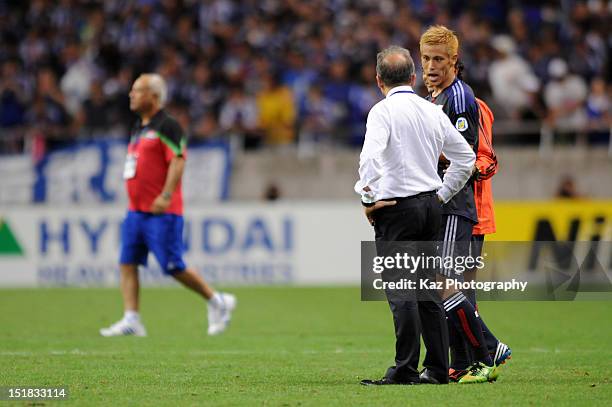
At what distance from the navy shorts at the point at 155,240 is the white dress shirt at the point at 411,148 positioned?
474 cm

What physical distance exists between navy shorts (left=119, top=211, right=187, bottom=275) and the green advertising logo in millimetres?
7538

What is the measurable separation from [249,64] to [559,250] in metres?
11.6

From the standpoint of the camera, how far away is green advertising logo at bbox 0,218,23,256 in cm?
1873

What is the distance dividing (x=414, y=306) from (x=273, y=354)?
276cm

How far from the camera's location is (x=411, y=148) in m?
7.09

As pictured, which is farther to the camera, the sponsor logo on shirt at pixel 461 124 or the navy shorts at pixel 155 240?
the navy shorts at pixel 155 240

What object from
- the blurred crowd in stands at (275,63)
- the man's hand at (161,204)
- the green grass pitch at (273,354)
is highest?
the blurred crowd in stands at (275,63)

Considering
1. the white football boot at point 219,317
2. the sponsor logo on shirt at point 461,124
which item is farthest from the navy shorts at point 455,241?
the white football boot at point 219,317

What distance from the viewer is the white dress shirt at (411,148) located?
6996mm

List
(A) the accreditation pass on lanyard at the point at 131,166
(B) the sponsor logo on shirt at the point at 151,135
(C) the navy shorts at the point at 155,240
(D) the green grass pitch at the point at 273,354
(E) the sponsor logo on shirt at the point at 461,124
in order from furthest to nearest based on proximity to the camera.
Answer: (A) the accreditation pass on lanyard at the point at 131,166, (B) the sponsor logo on shirt at the point at 151,135, (C) the navy shorts at the point at 155,240, (E) the sponsor logo on shirt at the point at 461,124, (D) the green grass pitch at the point at 273,354

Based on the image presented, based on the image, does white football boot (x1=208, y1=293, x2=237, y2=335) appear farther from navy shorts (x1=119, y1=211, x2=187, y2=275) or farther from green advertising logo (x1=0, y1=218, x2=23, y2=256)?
green advertising logo (x1=0, y1=218, x2=23, y2=256)

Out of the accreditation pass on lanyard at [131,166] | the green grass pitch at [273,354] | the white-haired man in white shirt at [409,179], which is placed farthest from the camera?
the accreditation pass on lanyard at [131,166]

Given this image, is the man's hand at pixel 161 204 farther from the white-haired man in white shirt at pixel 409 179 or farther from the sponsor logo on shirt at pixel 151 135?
the white-haired man in white shirt at pixel 409 179

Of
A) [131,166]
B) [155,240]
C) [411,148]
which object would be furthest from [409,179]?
[131,166]
